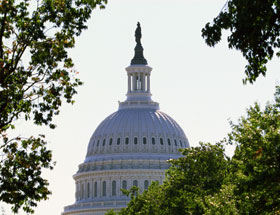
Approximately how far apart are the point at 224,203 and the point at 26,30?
2509 cm

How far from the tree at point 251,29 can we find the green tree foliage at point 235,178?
11.5 meters

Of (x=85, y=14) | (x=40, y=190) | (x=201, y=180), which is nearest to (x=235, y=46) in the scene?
(x=85, y=14)

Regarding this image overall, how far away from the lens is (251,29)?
1228 inches

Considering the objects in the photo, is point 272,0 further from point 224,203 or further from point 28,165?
point 224,203

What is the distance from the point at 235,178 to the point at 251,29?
94.0 ft

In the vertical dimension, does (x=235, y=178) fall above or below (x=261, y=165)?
above

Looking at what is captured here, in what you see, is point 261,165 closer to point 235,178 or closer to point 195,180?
point 235,178

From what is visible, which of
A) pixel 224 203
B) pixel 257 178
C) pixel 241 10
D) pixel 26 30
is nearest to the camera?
pixel 241 10

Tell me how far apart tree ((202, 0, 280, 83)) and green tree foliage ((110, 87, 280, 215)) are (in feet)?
37.8

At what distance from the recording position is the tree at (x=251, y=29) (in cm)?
3097

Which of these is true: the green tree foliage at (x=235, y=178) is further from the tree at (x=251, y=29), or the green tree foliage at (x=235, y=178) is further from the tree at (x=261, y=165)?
the tree at (x=251, y=29)

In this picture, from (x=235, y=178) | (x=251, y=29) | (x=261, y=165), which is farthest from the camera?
(x=235, y=178)

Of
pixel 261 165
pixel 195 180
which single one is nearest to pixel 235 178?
pixel 261 165

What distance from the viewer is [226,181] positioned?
7262cm
